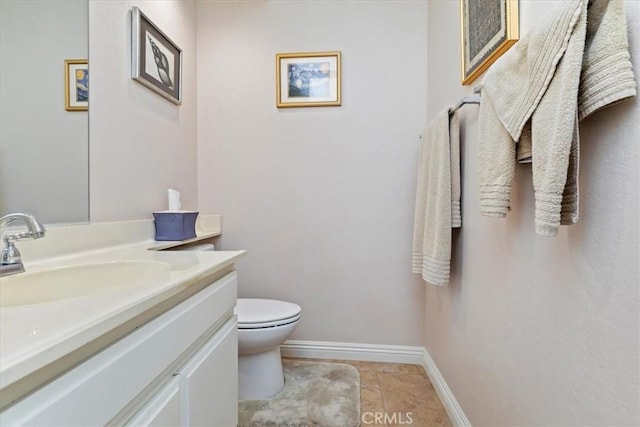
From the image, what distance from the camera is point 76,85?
3.61ft

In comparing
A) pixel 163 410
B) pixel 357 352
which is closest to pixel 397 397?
pixel 357 352

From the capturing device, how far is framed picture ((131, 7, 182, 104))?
53.6 inches

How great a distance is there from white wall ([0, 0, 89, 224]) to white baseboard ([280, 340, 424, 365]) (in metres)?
1.32

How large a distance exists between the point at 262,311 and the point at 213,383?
666mm

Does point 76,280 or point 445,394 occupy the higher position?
point 76,280

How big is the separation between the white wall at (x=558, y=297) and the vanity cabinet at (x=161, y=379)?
84cm

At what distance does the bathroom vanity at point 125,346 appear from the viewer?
0.38m

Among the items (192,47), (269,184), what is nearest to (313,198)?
(269,184)

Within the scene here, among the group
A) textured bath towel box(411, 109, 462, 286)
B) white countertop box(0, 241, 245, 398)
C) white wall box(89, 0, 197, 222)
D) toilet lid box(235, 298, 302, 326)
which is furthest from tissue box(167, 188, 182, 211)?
textured bath towel box(411, 109, 462, 286)

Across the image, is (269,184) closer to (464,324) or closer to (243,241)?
(243,241)

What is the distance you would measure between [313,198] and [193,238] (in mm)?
709

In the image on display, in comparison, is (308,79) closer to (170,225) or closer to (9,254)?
(170,225)

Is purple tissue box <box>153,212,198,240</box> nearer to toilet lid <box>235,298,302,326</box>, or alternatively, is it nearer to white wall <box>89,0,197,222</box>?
white wall <box>89,0,197,222</box>

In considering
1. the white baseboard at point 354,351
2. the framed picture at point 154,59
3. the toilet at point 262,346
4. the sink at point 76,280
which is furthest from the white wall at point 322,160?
the sink at point 76,280
